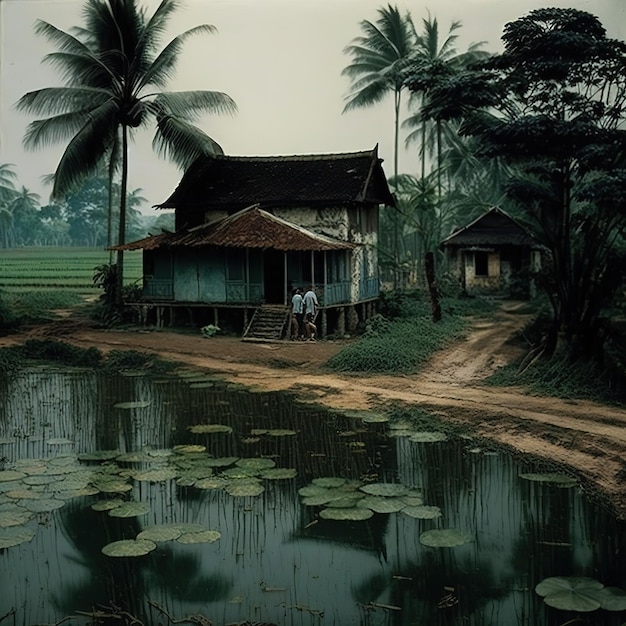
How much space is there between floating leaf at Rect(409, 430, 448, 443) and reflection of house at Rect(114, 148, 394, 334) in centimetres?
325

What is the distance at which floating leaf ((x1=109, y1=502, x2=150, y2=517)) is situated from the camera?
458cm

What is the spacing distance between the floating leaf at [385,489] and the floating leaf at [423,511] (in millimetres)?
224

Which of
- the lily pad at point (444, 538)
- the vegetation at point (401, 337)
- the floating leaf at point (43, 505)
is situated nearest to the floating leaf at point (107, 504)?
the floating leaf at point (43, 505)

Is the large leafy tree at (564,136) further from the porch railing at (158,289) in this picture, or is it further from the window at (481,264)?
the window at (481,264)

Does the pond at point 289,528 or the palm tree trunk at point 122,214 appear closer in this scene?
the pond at point 289,528

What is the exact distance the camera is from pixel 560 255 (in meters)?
7.58

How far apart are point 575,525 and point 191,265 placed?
625 cm

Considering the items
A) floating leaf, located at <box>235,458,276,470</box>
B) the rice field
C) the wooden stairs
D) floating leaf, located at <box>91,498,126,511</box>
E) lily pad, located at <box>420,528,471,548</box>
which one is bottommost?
lily pad, located at <box>420,528,471,548</box>

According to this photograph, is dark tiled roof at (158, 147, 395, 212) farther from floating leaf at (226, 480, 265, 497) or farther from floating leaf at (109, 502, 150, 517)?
floating leaf at (109, 502, 150, 517)

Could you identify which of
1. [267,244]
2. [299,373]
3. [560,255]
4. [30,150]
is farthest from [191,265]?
[560,255]

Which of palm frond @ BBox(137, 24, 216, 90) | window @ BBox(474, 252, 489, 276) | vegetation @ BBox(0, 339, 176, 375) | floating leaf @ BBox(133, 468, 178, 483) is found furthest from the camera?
window @ BBox(474, 252, 489, 276)

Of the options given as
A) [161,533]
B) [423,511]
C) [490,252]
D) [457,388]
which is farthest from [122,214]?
[490,252]

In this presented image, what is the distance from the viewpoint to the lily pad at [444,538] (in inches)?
165

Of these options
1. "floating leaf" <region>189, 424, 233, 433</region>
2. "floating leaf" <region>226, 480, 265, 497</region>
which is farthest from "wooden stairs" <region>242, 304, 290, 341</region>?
"floating leaf" <region>226, 480, 265, 497</region>
